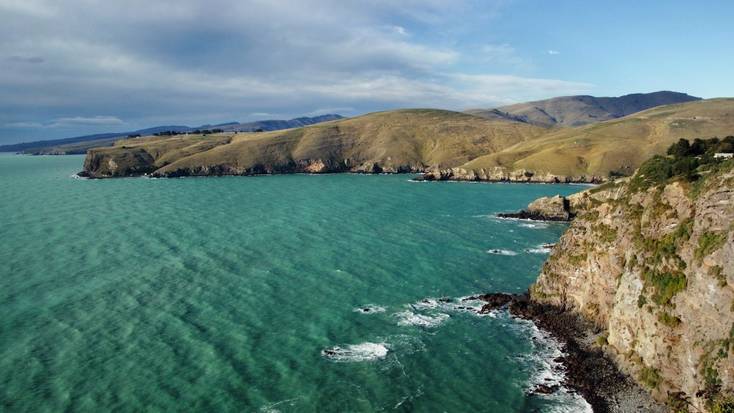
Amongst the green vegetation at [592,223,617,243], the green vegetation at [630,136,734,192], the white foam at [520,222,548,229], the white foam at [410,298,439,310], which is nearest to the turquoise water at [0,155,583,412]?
the white foam at [410,298,439,310]

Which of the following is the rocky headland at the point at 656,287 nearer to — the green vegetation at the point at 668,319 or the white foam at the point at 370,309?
the green vegetation at the point at 668,319

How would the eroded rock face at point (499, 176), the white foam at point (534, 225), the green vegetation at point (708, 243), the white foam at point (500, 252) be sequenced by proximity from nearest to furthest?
1. the green vegetation at point (708, 243)
2. the white foam at point (500, 252)
3. the white foam at point (534, 225)
4. the eroded rock face at point (499, 176)

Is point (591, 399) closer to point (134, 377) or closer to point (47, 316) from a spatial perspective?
point (134, 377)

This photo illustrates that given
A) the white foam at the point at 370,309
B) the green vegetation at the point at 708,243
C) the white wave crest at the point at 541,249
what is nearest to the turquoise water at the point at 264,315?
the white foam at the point at 370,309

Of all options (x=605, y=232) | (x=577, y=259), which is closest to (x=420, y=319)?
(x=577, y=259)

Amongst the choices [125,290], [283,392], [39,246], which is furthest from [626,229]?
[39,246]

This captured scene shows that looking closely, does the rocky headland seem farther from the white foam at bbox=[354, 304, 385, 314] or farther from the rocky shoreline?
the white foam at bbox=[354, 304, 385, 314]

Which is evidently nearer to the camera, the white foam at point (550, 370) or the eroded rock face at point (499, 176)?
the white foam at point (550, 370)

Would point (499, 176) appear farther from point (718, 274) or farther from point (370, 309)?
point (718, 274)
